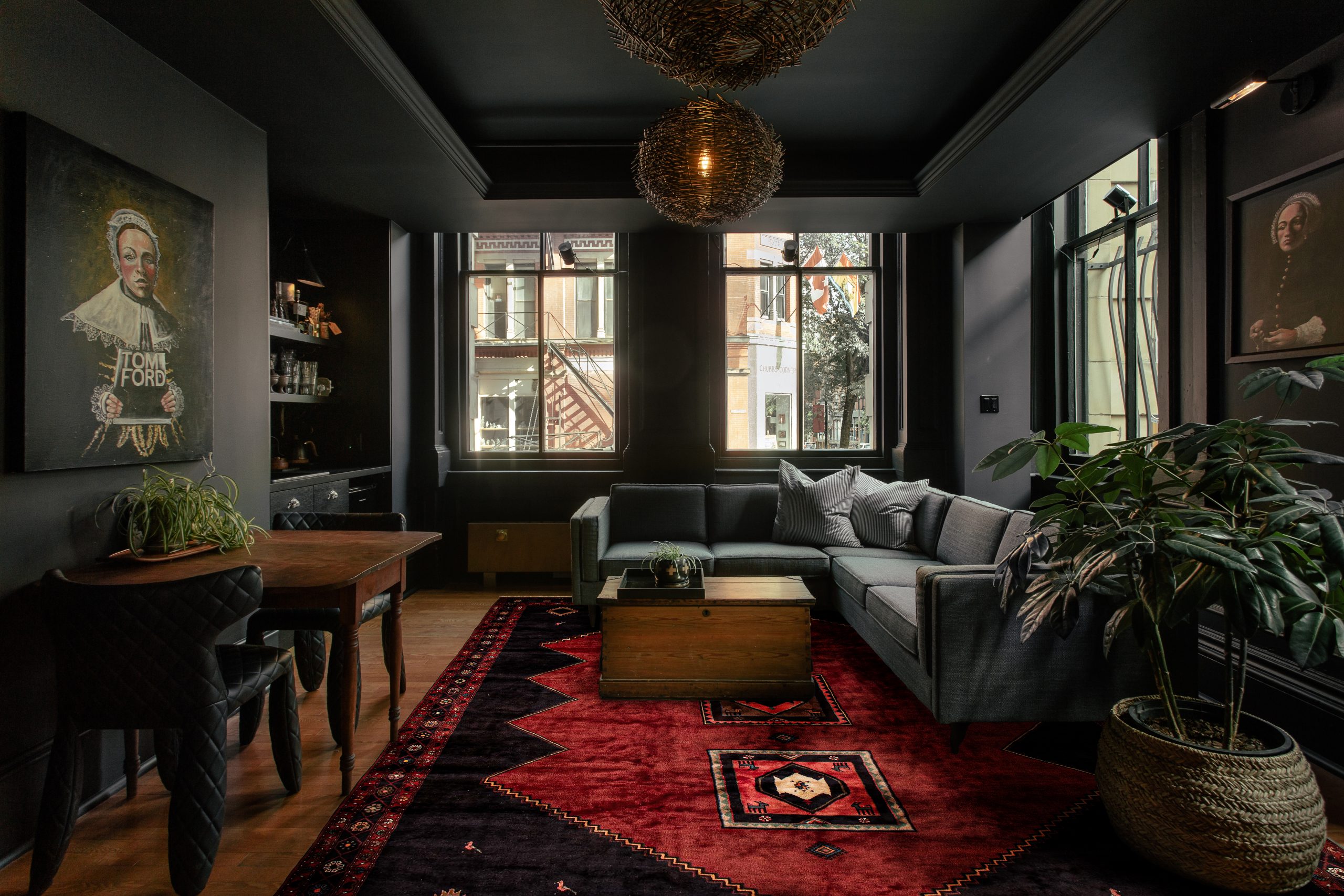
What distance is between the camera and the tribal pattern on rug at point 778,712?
2.79 metres

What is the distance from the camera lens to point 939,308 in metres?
5.27

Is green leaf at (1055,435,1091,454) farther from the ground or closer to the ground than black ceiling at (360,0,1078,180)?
closer to the ground

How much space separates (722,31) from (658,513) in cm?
324

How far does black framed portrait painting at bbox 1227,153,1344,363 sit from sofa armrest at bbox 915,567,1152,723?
1.26 m

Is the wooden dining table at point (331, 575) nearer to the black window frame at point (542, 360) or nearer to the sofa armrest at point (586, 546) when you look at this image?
the sofa armrest at point (586, 546)

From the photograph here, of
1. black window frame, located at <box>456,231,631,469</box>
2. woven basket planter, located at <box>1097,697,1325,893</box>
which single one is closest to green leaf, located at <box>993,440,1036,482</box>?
woven basket planter, located at <box>1097,697,1325,893</box>

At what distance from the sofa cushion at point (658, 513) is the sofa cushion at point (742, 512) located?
3.2 inches

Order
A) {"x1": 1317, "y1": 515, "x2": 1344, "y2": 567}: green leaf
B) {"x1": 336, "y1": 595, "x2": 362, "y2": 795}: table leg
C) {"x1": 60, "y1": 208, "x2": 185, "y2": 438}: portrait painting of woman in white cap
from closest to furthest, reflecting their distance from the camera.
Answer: {"x1": 1317, "y1": 515, "x2": 1344, "y2": 567}: green leaf → {"x1": 336, "y1": 595, "x2": 362, "y2": 795}: table leg → {"x1": 60, "y1": 208, "x2": 185, "y2": 438}: portrait painting of woman in white cap

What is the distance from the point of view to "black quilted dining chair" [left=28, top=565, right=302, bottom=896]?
5.64 ft

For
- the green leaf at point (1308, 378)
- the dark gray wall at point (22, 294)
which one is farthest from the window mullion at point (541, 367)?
the green leaf at point (1308, 378)

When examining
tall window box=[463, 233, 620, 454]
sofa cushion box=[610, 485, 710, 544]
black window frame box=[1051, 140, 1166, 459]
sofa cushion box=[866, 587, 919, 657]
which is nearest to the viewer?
sofa cushion box=[866, 587, 919, 657]

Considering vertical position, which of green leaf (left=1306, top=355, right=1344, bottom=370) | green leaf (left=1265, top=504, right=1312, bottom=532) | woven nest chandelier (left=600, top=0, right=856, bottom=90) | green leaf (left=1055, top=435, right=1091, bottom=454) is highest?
woven nest chandelier (left=600, top=0, right=856, bottom=90)

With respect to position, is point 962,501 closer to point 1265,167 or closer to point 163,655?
point 1265,167

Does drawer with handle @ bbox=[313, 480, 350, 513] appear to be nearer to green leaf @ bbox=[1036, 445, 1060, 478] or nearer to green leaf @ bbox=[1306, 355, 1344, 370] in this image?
green leaf @ bbox=[1036, 445, 1060, 478]
